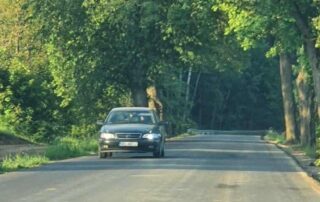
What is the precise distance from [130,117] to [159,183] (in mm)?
12546

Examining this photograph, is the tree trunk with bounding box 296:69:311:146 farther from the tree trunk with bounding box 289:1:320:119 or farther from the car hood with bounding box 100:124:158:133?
the tree trunk with bounding box 289:1:320:119

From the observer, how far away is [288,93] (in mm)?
53781

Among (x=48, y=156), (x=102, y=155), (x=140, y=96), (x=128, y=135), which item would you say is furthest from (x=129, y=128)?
(x=140, y=96)

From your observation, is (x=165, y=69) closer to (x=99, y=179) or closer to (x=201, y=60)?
(x=201, y=60)

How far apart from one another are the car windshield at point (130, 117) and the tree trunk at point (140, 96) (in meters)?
22.0

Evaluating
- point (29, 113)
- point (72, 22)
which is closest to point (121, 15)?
point (72, 22)

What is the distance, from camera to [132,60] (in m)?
52.4

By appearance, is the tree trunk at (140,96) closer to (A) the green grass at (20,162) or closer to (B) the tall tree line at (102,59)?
(B) the tall tree line at (102,59)

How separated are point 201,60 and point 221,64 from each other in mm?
2351

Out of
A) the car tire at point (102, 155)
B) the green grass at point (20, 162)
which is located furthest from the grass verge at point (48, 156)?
the car tire at point (102, 155)

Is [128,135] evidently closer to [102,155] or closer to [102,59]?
[102,155]

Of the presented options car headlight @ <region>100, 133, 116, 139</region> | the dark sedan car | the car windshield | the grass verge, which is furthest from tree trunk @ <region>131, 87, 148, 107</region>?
car headlight @ <region>100, 133, 116, 139</region>

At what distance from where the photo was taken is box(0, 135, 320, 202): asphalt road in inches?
650

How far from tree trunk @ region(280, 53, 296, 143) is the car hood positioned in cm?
2243
